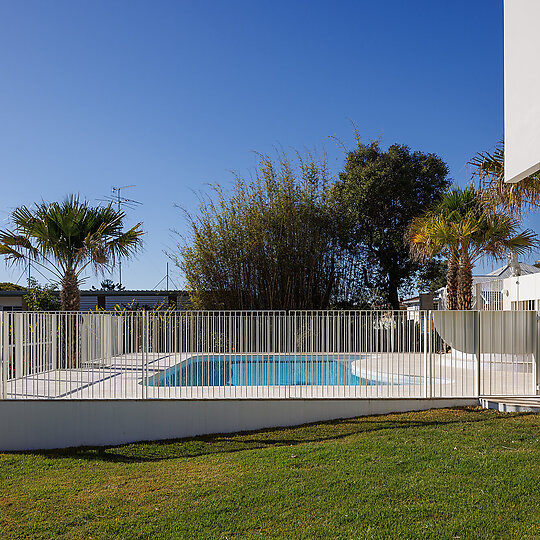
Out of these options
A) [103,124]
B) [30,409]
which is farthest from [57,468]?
[103,124]

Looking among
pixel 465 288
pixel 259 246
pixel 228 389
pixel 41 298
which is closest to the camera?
pixel 228 389

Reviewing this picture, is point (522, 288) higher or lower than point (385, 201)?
lower

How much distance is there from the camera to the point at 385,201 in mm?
16500

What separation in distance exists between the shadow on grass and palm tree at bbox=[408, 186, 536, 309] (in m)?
4.81

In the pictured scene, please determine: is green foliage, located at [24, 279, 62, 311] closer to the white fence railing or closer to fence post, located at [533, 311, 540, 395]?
the white fence railing

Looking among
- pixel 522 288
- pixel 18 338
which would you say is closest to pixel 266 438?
pixel 18 338

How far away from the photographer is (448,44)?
12125mm

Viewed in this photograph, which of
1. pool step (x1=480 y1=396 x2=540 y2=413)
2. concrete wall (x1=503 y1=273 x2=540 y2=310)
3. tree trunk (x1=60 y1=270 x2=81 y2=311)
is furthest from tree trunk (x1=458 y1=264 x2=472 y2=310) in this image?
tree trunk (x1=60 y1=270 x2=81 y2=311)

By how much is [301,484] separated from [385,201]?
497 inches

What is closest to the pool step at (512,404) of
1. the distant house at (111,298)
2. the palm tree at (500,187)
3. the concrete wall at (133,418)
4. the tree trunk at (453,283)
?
the concrete wall at (133,418)

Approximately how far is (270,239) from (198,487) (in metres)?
9.26

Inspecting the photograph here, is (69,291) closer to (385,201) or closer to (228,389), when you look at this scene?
(228,389)

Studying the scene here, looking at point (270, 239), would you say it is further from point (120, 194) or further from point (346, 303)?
point (120, 194)

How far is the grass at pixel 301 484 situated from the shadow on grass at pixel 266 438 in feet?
0.08
